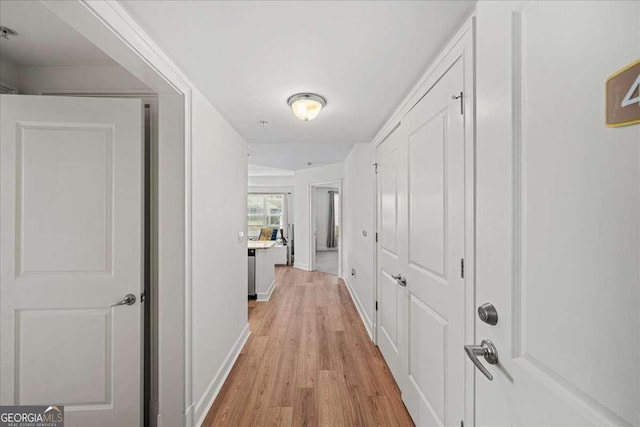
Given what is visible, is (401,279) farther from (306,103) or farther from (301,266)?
(301,266)

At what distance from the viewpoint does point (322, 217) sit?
30.1 ft

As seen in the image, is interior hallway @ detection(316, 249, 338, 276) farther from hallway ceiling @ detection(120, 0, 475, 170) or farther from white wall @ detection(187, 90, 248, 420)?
hallway ceiling @ detection(120, 0, 475, 170)

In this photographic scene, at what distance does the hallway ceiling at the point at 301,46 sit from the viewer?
1.05 m

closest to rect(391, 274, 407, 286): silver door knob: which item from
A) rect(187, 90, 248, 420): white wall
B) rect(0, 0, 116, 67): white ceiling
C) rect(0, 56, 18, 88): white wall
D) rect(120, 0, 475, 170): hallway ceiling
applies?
rect(120, 0, 475, 170): hallway ceiling

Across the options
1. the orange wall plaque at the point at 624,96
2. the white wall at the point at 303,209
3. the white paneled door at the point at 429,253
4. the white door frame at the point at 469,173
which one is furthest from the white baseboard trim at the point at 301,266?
the orange wall plaque at the point at 624,96

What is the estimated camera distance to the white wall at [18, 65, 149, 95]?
1681mm

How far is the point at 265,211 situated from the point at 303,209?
1429mm

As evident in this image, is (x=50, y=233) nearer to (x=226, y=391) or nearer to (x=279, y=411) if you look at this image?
(x=226, y=391)

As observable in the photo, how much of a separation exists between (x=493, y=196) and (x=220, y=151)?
2.00m

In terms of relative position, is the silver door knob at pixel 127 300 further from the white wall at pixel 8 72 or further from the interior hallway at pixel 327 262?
the interior hallway at pixel 327 262

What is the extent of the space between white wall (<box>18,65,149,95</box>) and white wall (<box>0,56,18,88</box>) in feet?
0.07

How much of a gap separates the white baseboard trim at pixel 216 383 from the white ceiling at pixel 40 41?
2229 millimetres

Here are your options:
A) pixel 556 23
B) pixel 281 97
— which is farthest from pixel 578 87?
pixel 281 97

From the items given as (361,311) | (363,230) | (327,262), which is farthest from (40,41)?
(327,262)
